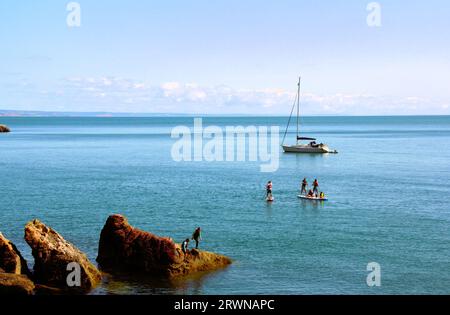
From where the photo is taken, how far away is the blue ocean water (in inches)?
1358

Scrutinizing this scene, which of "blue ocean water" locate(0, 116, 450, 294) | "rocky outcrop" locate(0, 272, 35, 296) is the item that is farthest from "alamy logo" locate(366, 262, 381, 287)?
"rocky outcrop" locate(0, 272, 35, 296)

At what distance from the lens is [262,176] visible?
277 ft

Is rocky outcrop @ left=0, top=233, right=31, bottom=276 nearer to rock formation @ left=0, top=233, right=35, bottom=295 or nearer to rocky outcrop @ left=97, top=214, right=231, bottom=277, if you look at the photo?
rock formation @ left=0, top=233, right=35, bottom=295

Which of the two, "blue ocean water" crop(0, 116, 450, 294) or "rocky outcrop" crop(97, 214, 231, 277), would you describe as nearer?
"blue ocean water" crop(0, 116, 450, 294)

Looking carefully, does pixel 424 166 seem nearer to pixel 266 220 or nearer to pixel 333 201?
pixel 333 201

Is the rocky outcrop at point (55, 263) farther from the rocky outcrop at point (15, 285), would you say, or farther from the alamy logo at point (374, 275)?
the alamy logo at point (374, 275)

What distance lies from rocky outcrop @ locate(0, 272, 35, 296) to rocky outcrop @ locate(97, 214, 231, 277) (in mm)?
6245

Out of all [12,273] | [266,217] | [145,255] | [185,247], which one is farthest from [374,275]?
[12,273]

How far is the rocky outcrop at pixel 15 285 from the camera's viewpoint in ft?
98.6

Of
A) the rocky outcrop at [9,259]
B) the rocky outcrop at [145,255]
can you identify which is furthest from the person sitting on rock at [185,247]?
the rocky outcrop at [9,259]

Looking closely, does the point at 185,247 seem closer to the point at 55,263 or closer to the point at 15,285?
the point at 55,263
